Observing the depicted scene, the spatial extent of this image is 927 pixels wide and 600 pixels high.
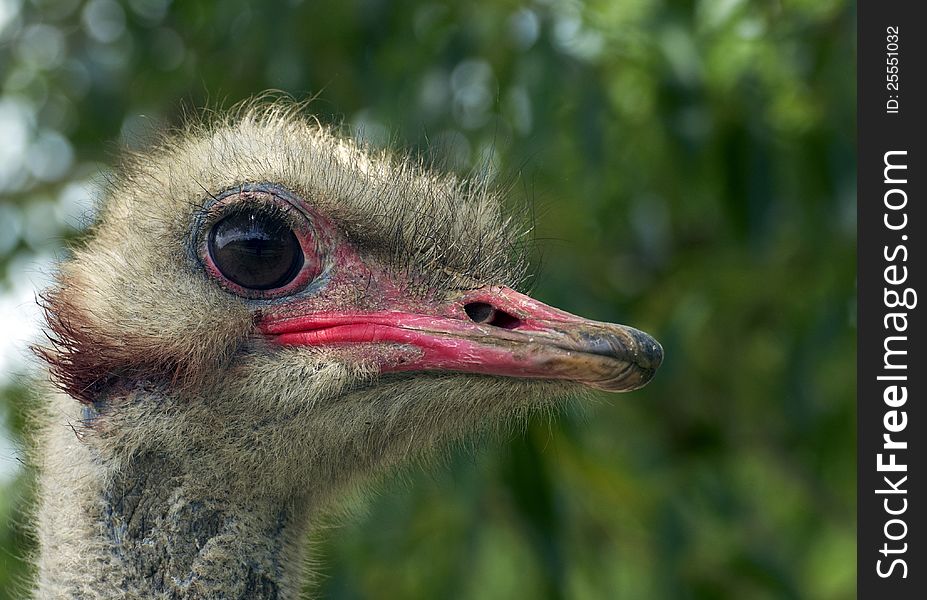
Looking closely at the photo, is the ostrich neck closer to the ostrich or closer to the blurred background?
the ostrich

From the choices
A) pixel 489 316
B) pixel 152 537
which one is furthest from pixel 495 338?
pixel 152 537

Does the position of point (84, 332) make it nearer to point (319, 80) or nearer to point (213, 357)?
point (213, 357)

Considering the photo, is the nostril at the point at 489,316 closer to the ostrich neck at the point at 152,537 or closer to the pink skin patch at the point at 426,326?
the pink skin patch at the point at 426,326

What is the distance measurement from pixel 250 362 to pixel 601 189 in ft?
6.76

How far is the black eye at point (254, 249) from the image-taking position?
184cm

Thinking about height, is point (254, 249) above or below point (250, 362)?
above

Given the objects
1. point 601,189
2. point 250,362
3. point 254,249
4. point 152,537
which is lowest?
point 152,537

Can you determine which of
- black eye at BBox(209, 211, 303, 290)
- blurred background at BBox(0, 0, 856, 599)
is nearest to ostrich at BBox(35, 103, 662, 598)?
black eye at BBox(209, 211, 303, 290)

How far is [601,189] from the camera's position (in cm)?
371

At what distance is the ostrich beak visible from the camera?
1.70 meters

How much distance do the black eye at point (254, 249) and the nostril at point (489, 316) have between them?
0.29m

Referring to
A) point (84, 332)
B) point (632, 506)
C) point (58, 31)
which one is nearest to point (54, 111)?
point (58, 31)

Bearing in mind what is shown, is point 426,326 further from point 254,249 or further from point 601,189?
point 601,189

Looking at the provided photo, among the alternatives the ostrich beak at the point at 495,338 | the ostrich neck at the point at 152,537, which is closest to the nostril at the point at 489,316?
the ostrich beak at the point at 495,338
